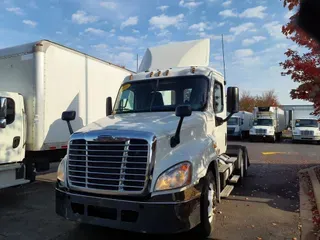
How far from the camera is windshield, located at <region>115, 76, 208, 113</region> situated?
560cm

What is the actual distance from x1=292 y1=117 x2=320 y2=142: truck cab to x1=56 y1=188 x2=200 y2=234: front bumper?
80.2ft

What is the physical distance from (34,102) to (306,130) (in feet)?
78.9

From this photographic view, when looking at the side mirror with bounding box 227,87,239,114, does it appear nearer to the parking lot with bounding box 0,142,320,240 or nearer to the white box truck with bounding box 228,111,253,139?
the parking lot with bounding box 0,142,320,240

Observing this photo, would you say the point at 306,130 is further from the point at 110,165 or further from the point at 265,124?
the point at 110,165

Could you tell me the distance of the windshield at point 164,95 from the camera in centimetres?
560

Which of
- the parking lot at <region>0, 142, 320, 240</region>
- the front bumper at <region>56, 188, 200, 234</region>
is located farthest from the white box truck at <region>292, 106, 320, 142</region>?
the front bumper at <region>56, 188, 200, 234</region>

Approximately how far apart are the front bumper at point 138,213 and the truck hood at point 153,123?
3.07ft

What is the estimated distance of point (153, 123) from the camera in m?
4.59

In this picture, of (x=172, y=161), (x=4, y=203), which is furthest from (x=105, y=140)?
(x=4, y=203)

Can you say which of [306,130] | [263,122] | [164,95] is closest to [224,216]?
[164,95]

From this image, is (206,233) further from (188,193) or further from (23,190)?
(23,190)

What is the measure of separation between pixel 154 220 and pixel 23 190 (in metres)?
Result: 5.81

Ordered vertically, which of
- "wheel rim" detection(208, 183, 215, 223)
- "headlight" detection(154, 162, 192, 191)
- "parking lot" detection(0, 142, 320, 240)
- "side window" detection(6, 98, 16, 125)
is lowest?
"parking lot" detection(0, 142, 320, 240)

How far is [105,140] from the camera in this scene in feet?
13.8
